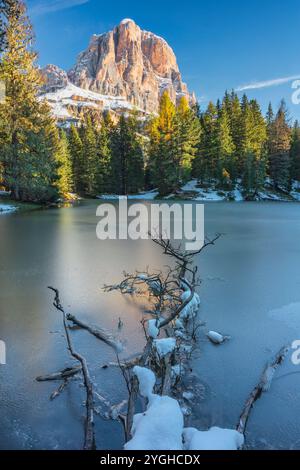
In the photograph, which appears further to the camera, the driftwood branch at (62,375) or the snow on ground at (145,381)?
the driftwood branch at (62,375)

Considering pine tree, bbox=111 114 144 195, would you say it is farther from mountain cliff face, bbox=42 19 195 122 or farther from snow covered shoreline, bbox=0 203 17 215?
mountain cliff face, bbox=42 19 195 122

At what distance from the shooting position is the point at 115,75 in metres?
154

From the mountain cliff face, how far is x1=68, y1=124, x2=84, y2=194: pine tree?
341 feet

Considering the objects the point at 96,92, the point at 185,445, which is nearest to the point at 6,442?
the point at 185,445

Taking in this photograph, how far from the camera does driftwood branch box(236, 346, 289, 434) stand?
8.91 feet

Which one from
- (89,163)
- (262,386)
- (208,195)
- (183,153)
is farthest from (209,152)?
(262,386)

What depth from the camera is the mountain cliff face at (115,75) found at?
15025 cm

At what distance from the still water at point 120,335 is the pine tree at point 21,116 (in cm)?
1749

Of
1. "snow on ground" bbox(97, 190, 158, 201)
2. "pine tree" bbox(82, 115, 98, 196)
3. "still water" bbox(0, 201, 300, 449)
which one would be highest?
"pine tree" bbox(82, 115, 98, 196)

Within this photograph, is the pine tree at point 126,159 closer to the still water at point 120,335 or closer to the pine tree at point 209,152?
the pine tree at point 209,152

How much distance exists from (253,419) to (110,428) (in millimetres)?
1327

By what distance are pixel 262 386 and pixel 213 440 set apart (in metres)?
1.17

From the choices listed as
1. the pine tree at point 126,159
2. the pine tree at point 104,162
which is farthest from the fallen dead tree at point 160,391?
the pine tree at point 126,159

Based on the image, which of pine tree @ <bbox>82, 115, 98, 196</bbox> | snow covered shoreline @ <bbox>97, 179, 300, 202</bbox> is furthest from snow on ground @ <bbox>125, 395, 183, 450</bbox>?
pine tree @ <bbox>82, 115, 98, 196</bbox>
